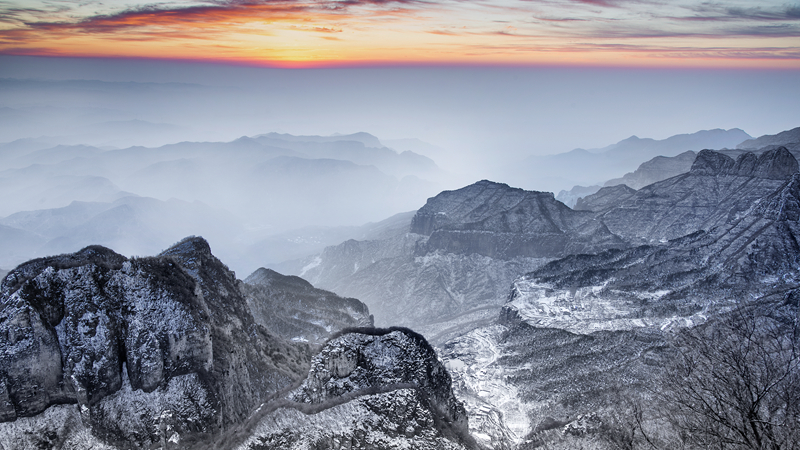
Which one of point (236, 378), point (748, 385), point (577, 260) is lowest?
point (577, 260)

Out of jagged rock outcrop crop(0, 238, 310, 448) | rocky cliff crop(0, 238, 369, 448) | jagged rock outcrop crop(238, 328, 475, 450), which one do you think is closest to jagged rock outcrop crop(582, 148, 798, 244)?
jagged rock outcrop crop(238, 328, 475, 450)

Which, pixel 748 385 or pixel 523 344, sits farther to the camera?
pixel 523 344

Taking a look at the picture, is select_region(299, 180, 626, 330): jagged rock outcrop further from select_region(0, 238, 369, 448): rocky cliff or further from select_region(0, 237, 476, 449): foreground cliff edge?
select_region(0, 238, 369, 448): rocky cliff

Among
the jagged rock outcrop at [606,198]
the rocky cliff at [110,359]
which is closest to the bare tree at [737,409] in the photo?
the rocky cliff at [110,359]

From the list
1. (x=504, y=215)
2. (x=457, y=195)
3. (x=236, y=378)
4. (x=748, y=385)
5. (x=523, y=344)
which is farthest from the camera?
(x=457, y=195)

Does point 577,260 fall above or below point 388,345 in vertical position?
below

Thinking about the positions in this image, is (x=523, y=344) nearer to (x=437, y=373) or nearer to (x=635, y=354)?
(x=635, y=354)

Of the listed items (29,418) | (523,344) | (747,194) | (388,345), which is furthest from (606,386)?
(747,194)
